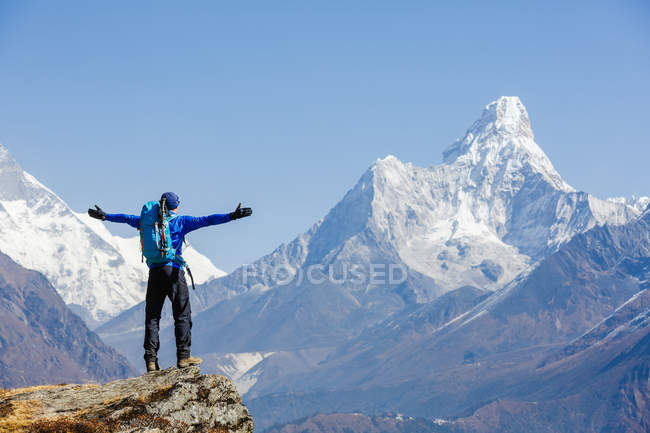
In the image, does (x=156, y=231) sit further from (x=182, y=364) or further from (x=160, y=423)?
(x=160, y=423)

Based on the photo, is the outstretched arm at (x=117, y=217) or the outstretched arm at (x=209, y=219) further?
the outstretched arm at (x=117, y=217)

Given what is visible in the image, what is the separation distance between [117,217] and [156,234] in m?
2.09

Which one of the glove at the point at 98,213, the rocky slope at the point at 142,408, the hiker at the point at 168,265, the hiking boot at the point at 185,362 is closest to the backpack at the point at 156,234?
the hiker at the point at 168,265

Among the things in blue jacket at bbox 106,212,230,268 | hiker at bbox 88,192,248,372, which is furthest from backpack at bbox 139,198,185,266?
blue jacket at bbox 106,212,230,268

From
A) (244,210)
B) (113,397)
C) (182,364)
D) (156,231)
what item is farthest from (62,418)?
(244,210)

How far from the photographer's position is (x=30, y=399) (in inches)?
1106

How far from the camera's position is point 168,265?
2922 centimetres

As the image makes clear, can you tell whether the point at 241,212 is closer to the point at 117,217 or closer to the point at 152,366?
the point at 117,217

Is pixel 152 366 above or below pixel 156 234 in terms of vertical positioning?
below

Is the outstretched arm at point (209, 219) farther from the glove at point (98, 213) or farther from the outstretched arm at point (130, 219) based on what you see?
the glove at point (98, 213)

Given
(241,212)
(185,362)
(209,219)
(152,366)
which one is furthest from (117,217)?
(185,362)

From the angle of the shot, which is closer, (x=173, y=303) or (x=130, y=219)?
(x=173, y=303)

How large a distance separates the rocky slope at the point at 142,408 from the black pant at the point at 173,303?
0.96 metres

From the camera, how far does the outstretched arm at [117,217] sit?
1169 inches
